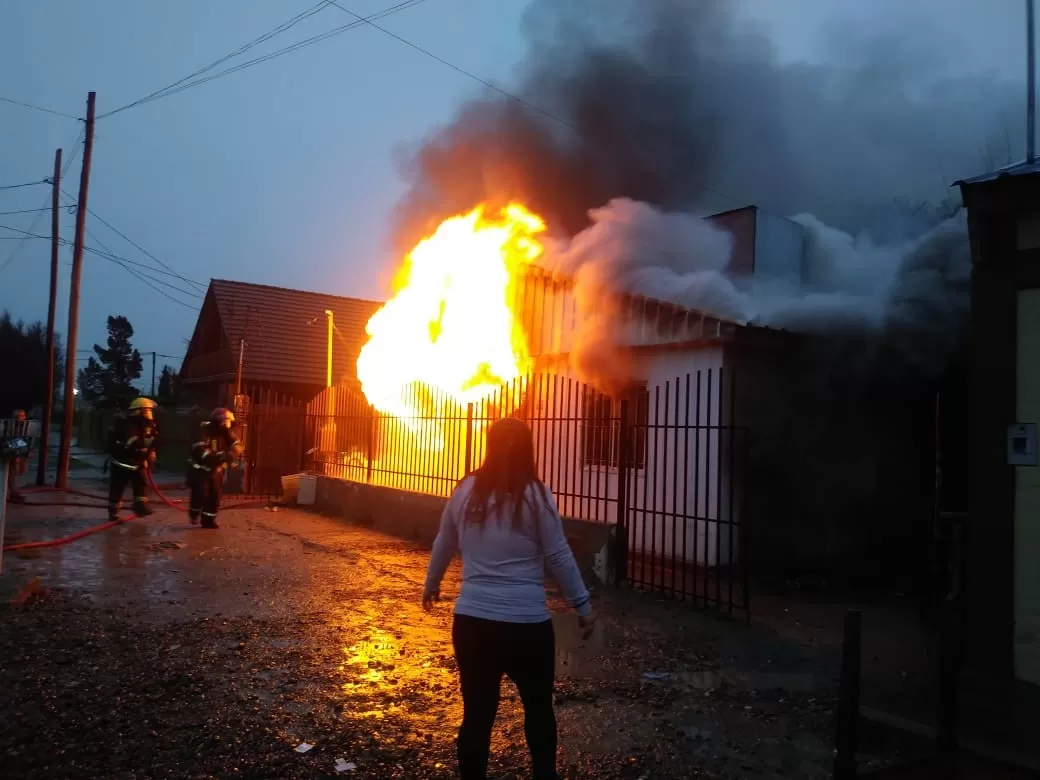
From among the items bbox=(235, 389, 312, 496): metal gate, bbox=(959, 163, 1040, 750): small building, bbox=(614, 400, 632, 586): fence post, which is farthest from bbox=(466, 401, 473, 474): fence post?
bbox=(235, 389, 312, 496): metal gate

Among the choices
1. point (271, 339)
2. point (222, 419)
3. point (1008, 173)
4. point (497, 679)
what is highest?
point (271, 339)

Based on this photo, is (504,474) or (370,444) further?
(370,444)

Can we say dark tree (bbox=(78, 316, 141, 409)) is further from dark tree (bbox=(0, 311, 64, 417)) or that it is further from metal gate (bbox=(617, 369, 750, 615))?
metal gate (bbox=(617, 369, 750, 615))

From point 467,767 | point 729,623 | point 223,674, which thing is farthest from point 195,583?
point 467,767

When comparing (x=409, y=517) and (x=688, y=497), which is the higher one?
(x=688, y=497)

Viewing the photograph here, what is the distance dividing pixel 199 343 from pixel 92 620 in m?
24.7

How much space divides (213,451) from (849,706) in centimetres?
1021

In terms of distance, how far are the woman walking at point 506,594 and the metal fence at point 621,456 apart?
365 centimetres

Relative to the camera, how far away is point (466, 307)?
1280 centimetres

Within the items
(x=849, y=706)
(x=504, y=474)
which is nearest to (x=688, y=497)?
(x=849, y=706)

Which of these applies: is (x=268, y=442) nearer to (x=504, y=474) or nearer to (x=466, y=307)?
(x=466, y=307)

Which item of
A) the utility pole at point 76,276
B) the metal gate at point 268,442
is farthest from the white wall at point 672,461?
the utility pole at point 76,276

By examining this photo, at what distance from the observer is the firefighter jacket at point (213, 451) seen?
38.8 feet

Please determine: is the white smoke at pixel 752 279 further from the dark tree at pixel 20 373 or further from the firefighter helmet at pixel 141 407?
the dark tree at pixel 20 373
